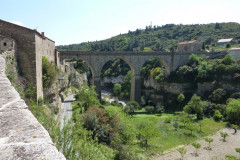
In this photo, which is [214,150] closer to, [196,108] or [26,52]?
[196,108]

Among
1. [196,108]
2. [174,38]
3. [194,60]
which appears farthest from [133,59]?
[174,38]

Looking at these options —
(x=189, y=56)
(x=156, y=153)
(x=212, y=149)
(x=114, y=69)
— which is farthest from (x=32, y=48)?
(x=114, y=69)

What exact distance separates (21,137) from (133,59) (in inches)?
1447

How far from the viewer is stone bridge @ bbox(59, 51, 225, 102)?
33719 millimetres

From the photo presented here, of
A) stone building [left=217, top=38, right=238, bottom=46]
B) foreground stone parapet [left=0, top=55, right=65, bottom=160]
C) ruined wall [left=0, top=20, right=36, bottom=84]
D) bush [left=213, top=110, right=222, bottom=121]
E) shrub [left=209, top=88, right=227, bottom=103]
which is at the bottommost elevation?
bush [left=213, top=110, right=222, bottom=121]

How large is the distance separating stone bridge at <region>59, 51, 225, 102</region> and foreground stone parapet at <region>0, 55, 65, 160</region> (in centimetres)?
3050

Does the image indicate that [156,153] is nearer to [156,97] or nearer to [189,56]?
[156,97]

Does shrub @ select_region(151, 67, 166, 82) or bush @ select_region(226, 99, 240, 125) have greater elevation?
shrub @ select_region(151, 67, 166, 82)

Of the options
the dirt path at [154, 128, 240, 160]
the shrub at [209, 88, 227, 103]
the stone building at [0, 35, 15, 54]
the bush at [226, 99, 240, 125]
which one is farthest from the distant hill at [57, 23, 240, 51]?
the stone building at [0, 35, 15, 54]

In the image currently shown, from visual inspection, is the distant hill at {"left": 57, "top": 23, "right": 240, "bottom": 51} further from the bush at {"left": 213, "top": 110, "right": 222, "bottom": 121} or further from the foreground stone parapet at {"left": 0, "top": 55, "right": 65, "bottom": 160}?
the foreground stone parapet at {"left": 0, "top": 55, "right": 65, "bottom": 160}

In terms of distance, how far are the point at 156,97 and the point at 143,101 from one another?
338cm

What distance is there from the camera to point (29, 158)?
159 centimetres

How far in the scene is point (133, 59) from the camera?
3812 cm

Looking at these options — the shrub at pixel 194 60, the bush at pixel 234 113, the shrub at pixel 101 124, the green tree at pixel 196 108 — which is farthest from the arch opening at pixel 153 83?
the shrub at pixel 101 124
